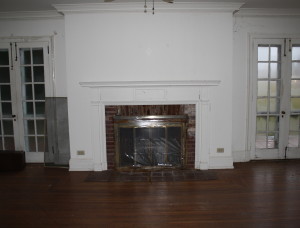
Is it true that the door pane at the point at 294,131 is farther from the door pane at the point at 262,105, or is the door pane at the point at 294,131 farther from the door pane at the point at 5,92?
the door pane at the point at 5,92

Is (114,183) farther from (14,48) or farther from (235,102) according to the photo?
(14,48)

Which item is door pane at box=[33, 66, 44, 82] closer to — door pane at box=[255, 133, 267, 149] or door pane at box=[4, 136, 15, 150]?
door pane at box=[4, 136, 15, 150]

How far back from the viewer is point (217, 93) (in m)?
4.28

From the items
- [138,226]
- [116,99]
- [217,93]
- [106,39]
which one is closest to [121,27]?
[106,39]

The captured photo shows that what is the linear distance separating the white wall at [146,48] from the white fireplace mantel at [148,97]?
0.43 feet

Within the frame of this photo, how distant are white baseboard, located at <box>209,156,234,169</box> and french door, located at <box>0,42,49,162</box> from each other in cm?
312

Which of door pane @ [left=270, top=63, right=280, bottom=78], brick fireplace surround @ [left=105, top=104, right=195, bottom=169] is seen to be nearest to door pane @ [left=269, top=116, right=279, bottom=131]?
door pane @ [left=270, top=63, right=280, bottom=78]

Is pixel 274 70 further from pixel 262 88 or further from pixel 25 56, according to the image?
pixel 25 56

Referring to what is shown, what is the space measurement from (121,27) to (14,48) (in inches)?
84.9

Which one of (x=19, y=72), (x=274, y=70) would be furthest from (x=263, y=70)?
(x=19, y=72)

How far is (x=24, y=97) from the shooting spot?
479 cm

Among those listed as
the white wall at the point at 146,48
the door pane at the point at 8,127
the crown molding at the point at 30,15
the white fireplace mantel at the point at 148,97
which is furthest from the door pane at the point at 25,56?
the white fireplace mantel at the point at 148,97

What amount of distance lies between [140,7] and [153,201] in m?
3.02

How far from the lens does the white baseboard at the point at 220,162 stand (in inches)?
173
